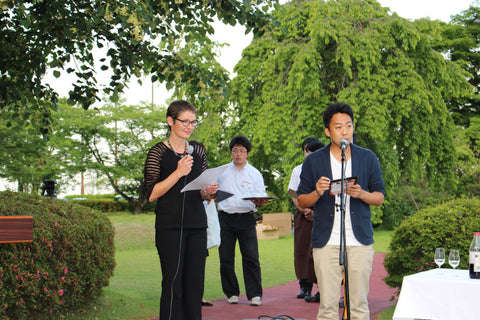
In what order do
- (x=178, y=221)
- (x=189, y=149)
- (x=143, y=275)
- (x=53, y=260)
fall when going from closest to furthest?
(x=189, y=149) → (x=178, y=221) → (x=53, y=260) → (x=143, y=275)

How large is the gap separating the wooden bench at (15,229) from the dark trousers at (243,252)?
3.89 metres

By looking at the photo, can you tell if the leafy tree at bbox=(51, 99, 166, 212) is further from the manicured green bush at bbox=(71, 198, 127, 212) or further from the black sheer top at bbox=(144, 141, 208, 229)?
the black sheer top at bbox=(144, 141, 208, 229)

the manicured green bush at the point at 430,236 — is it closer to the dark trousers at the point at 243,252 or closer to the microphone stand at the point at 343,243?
the dark trousers at the point at 243,252

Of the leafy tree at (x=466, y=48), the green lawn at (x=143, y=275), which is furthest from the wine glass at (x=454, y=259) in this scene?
the leafy tree at (x=466, y=48)

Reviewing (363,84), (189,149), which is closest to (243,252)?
(189,149)

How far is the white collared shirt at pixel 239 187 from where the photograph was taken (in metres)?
7.74

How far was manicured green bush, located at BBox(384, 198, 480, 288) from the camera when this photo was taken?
629 centimetres

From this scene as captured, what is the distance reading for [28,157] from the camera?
86.0 feet

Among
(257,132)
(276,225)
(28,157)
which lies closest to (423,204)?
(276,225)

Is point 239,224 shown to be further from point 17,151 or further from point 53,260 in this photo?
point 17,151

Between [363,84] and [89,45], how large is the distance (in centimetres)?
1258

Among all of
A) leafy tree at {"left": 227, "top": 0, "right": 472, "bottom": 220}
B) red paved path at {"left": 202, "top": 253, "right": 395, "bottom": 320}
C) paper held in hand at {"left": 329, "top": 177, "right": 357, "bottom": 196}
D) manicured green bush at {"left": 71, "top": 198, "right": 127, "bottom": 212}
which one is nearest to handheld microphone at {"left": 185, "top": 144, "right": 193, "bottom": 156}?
paper held in hand at {"left": 329, "top": 177, "right": 357, "bottom": 196}

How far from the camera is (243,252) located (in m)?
7.86

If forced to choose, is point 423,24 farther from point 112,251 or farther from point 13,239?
point 13,239
